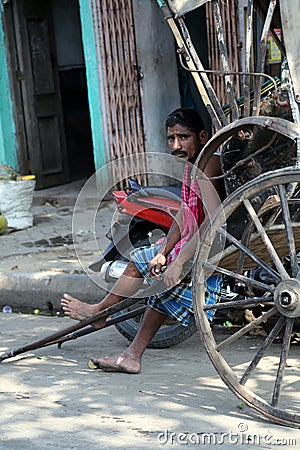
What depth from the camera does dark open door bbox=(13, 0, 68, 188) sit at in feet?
34.6

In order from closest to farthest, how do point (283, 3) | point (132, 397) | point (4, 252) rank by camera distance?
point (283, 3), point (132, 397), point (4, 252)

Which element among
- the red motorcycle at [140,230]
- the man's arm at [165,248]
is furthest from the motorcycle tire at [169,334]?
the man's arm at [165,248]

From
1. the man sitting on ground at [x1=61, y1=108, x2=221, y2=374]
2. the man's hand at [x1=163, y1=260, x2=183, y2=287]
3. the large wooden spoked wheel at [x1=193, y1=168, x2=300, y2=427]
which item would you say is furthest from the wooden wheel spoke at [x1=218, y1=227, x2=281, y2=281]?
the man's hand at [x1=163, y1=260, x2=183, y2=287]

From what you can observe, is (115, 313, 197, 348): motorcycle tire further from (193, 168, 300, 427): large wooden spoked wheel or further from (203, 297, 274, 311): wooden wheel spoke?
(203, 297, 274, 311): wooden wheel spoke

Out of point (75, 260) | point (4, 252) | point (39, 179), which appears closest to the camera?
point (75, 260)

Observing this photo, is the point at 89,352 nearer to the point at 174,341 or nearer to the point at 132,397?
the point at 174,341

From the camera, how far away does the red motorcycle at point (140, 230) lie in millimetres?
5387

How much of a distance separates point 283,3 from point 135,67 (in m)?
5.59

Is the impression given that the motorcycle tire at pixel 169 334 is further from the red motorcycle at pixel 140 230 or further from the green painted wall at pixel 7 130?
the green painted wall at pixel 7 130

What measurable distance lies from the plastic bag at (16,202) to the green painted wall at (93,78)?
963 mm

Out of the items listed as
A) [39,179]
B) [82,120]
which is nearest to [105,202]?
[39,179]

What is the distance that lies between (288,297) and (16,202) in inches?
219

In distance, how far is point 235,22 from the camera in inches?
332

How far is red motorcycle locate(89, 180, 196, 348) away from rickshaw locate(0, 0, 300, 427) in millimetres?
943
